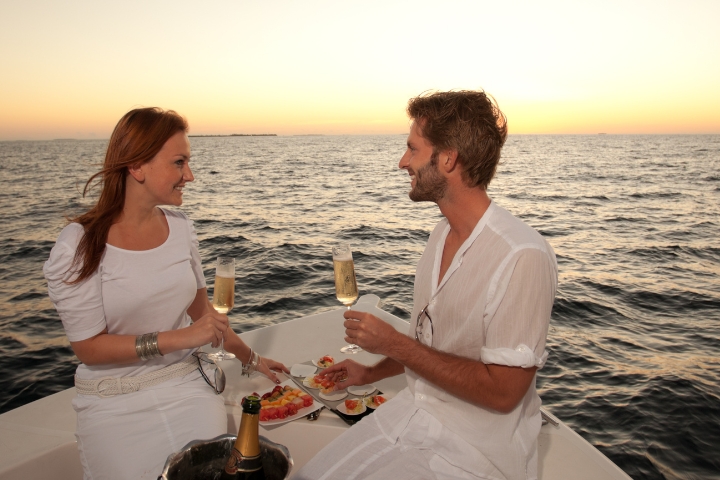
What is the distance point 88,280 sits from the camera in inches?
97.9

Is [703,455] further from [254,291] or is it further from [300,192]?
[300,192]

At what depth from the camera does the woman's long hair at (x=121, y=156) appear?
8.57 feet

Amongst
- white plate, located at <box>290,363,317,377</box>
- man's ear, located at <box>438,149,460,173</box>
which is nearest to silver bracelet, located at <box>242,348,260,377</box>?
white plate, located at <box>290,363,317,377</box>

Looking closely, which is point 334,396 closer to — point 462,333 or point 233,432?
point 233,432

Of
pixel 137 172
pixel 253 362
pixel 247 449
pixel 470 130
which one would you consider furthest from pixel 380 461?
pixel 137 172

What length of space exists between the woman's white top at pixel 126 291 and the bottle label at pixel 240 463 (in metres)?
→ 1.39

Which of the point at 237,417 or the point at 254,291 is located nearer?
the point at 237,417

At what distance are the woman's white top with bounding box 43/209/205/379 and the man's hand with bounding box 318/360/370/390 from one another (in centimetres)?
79

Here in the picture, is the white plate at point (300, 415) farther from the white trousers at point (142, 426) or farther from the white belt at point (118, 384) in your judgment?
the white belt at point (118, 384)

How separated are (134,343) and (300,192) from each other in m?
22.8

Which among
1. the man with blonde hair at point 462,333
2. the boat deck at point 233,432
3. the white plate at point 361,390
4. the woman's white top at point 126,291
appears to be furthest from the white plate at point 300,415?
the man with blonde hair at point 462,333

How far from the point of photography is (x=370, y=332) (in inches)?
83.0

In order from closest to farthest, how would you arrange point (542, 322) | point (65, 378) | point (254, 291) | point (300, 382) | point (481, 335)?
point (542, 322), point (481, 335), point (300, 382), point (65, 378), point (254, 291)

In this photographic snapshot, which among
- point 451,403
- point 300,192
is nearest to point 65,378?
point 451,403
